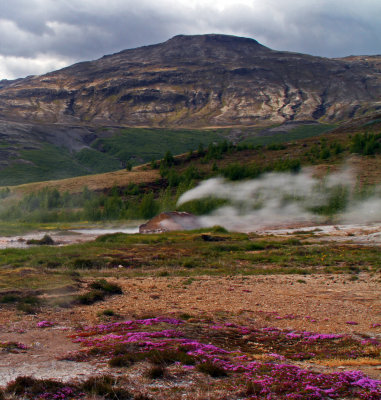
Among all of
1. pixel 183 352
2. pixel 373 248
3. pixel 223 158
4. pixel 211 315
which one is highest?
pixel 223 158

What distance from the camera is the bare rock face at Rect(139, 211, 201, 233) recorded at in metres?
59.8

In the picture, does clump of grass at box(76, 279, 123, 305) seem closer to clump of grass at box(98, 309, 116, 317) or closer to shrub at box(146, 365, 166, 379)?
clump of grass at box(98, 309, 116, 317)

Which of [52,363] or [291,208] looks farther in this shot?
[291,208]

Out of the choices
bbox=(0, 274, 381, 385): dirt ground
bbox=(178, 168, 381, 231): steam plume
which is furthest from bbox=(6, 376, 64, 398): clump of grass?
bbox=(178, 168, 381, 231): steam plume

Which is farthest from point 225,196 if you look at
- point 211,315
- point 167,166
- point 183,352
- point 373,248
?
point 183,352

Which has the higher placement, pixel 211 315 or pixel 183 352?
pixel 183 352

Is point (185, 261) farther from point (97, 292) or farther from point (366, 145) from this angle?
point (366, 145)

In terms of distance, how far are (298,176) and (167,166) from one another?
134ft

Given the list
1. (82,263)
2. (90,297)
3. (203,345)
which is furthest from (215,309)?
(82,263)

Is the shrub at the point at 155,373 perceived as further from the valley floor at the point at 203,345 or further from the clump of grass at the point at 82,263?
the clump of grass at the point at 82,263

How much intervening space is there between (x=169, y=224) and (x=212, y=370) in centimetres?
5261

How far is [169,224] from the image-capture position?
6103cm

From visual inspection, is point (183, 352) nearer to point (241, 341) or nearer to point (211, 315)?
point (241, 341)

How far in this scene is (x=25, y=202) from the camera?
307ft
